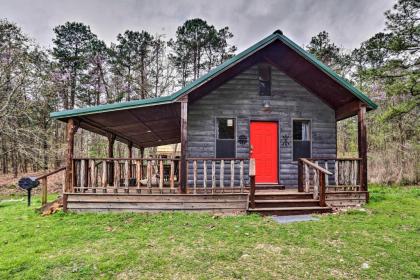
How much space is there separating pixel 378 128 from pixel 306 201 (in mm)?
12426

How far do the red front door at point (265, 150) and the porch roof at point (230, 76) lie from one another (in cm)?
183

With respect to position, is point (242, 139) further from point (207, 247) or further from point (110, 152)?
point (110, 152)

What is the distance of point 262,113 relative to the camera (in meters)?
8.49

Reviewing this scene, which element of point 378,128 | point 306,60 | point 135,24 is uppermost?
point 135,24

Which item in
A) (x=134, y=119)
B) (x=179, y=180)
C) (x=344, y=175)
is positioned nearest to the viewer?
(x=179, y=180)

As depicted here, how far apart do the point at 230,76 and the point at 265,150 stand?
2622mm

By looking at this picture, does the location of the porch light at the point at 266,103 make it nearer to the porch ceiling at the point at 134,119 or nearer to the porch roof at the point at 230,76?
the porch roof at the point at 230,76

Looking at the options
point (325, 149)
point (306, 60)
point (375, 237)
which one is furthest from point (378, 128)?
point (375, 237)

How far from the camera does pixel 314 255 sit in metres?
4.05

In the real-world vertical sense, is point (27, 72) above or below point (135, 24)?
below

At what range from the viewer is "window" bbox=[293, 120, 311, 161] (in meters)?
8.57

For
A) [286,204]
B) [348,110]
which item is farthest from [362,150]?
[286,204]

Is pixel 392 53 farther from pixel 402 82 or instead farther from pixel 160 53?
pixel 160 53

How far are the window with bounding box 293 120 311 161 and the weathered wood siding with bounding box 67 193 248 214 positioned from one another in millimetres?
3005
